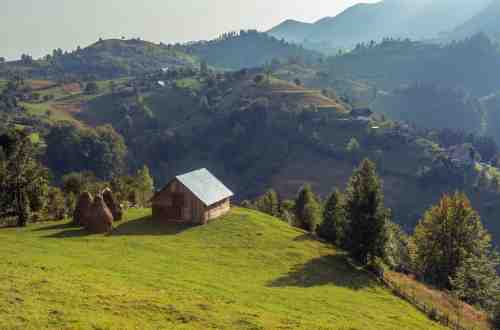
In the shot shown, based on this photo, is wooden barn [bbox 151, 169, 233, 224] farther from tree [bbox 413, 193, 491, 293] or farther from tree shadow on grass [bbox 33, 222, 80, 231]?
tree [bbox 413, 193, 491, 293]

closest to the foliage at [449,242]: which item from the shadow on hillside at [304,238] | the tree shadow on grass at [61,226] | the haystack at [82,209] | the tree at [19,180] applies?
the shadow on hillside at [304,238]

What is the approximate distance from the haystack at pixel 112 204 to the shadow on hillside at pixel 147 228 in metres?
1.62

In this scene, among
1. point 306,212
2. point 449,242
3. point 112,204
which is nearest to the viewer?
point 112,204

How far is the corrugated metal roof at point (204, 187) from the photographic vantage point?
57828 mm

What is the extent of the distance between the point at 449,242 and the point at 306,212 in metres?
24.1

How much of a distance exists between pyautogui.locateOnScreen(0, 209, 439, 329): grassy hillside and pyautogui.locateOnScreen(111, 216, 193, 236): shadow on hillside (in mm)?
118

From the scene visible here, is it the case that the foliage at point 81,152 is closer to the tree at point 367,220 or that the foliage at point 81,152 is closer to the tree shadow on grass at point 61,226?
the tree shadow on grass at point 61,226

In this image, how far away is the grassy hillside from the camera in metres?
24.9

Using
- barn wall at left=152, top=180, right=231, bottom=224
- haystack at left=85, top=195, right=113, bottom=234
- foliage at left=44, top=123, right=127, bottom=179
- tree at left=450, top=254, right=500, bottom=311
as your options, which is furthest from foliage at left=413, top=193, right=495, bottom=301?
foliage at left=44, top=123, right=127, bottom=179

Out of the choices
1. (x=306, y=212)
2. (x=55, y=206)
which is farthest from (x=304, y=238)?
(x=55, y=206)

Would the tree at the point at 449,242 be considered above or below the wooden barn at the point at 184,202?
below

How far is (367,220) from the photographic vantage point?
52.6 m

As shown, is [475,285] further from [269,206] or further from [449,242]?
[269,206]

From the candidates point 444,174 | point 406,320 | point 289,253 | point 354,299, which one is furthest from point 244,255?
point 444,174
